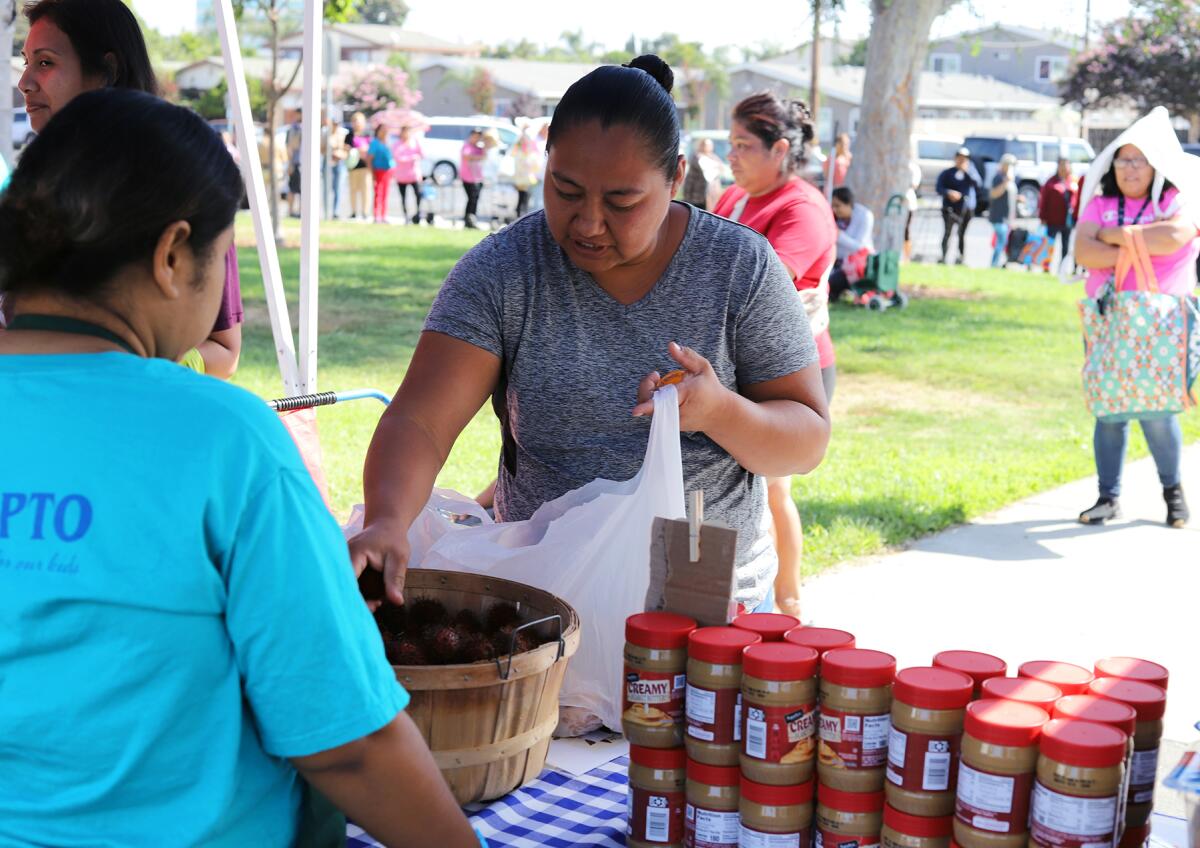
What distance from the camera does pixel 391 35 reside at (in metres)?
84.3

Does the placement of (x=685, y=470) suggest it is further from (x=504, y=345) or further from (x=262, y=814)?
(x=262, y=814)

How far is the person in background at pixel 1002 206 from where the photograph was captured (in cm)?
1983

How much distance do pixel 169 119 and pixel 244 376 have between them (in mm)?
8237

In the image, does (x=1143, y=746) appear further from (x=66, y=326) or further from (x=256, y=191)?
(x=256, y=191)

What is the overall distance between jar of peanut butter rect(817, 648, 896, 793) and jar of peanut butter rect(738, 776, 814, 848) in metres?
0.05

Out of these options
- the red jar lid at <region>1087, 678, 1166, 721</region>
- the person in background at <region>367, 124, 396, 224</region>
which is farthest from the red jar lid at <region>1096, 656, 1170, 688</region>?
the person in background at <region>367, 124, 396, 224</region>

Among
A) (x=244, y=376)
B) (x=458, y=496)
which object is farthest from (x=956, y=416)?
(x=458, y=496)

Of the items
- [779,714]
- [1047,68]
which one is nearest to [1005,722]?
[779,714]

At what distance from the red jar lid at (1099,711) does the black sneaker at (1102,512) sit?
203 inches

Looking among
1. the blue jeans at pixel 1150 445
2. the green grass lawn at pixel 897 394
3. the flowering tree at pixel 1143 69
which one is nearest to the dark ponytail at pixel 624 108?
the green grass lawn at pixel 897 394

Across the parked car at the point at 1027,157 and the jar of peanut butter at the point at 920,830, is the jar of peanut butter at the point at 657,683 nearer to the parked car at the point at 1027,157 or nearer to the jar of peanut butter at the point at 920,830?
the jar of peanut butter at the point at 920,830

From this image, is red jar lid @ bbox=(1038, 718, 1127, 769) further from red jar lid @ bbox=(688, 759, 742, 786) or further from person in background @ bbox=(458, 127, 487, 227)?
person in background @ bbox=(458, 127, 487, 227)

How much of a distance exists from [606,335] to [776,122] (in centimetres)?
305

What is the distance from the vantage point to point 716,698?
1.78 meters
